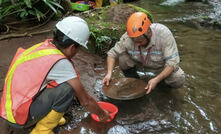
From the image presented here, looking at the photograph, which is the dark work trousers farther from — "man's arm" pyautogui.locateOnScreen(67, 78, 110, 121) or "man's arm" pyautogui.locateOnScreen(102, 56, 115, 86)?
"man's arm" pyautogui.locateOnScreen(102, 56, 115, 86)

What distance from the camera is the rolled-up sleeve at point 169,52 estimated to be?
2.75 meters

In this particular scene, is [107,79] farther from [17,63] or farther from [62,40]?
[17,63]

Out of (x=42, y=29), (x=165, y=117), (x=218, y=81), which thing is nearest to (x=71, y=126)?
(x=165, y=117)

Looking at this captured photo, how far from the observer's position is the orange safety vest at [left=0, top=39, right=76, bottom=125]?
1944 mm

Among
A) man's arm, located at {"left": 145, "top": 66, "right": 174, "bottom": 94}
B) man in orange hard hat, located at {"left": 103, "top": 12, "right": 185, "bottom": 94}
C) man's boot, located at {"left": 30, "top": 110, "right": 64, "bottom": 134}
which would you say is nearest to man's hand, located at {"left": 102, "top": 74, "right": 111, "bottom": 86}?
man in orange hard hat, located at {"left": 103, "top": 12, "right": 185, "bottom": 94}

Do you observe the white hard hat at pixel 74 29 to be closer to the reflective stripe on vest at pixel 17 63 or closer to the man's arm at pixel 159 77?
the reflective stripe on vest at pixel 17 63

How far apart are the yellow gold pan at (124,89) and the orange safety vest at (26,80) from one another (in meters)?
1.00

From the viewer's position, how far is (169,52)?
9.06 ft

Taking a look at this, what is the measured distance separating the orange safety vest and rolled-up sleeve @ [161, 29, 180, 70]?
1404mm

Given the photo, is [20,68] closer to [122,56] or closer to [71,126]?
Result: [71,126]

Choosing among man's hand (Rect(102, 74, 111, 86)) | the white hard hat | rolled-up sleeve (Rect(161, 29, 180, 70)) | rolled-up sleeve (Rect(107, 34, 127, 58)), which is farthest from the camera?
rolled-up sleeve (Rect(107, 34, 127, 58))

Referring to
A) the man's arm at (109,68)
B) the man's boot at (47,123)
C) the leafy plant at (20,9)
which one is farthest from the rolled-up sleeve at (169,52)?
the leafy plant at (20,9)

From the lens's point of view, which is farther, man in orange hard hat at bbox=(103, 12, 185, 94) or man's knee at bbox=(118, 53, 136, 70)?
man's knee at bbox=(118, 53, 136, 70)

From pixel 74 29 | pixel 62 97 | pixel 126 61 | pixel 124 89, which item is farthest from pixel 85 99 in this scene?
pixel 126 61
